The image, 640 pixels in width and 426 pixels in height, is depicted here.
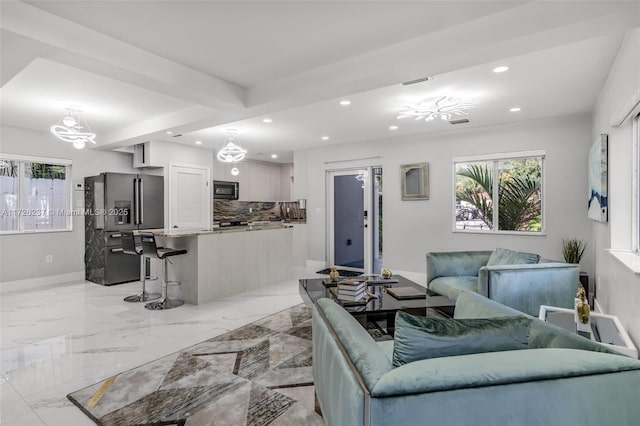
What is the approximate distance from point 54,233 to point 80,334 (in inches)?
124

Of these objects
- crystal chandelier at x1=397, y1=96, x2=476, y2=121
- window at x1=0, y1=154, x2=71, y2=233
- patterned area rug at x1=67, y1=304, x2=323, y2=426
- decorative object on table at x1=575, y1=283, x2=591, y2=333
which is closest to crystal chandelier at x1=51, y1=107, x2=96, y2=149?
window at x1=0, y1=154, x2=71, y2=233

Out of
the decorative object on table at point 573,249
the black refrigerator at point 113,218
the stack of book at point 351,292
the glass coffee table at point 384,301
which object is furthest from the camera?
the black refrigerator at point 113,218

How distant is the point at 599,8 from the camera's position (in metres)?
2.00

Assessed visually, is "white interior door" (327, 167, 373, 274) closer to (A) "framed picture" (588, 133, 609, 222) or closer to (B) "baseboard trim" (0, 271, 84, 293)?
(A) "framed picture" (588, 133, 609, 222)

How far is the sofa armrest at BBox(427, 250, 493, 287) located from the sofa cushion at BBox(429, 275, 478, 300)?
79 mm

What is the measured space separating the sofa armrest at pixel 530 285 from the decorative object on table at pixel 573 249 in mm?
1598

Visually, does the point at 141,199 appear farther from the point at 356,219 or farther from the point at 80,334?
the point at 356,219

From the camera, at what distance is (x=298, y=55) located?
2.92m

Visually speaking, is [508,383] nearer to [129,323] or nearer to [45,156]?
[129,323]

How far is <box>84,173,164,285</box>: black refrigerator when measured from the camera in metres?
5.50

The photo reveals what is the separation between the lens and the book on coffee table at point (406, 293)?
2856 millimetres

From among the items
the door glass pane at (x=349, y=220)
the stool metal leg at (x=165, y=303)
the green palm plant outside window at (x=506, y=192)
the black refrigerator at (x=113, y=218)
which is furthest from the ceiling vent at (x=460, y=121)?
the black refrigerator at (x=113, y=218)

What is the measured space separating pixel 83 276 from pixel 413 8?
6.39 meters

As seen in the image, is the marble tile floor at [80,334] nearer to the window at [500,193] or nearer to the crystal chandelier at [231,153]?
the crystal chandelier at [231,153]
